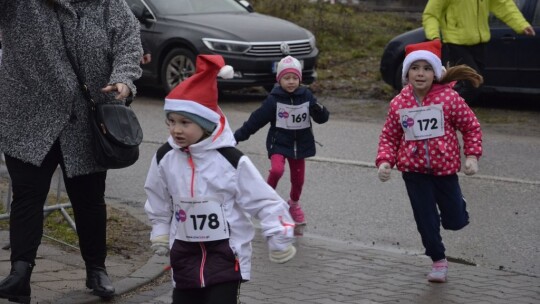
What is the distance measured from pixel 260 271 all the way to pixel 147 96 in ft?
32.0

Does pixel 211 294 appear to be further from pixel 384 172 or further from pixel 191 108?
pixel 384 172

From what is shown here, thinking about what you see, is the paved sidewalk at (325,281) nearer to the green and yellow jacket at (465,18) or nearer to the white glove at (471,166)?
the white glove at (471,166)

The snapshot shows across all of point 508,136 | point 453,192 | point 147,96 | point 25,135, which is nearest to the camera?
point 25,135

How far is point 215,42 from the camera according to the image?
1579cm

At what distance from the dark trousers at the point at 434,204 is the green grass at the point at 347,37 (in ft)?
29.6

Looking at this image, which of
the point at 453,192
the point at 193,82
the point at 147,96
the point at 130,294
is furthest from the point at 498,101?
the point at 193,82

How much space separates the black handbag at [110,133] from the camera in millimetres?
6078

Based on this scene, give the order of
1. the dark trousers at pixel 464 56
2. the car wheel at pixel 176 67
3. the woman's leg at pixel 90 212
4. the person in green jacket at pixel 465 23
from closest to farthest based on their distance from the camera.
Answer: the woman's leg at pixel 90 212, the person in green jacket at pixel 465 23, the dark trousers at pixel 464 56, the car wheel at pixel 176 67

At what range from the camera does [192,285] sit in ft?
16.6

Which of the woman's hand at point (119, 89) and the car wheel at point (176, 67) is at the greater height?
the woman's hand at point (119, 89)

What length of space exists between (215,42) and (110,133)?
982 centimetres

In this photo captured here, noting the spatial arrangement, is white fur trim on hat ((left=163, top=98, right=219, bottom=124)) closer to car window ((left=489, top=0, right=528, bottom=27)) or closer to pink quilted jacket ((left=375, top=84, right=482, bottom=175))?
pink quilted jacket ((left=375, top=84, right=482, bottom=175))

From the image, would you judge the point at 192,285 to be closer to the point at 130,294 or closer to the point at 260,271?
the point at 130,294

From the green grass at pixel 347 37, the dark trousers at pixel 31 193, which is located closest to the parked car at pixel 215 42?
the green grass at pixel 347 37
